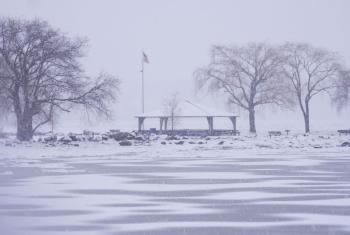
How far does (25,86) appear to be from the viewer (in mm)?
48625

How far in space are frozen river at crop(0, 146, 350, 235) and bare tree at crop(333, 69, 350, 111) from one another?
153ft

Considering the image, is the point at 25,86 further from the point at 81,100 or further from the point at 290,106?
the point at 290,106

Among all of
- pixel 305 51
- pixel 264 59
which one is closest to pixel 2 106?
pixel 264 59

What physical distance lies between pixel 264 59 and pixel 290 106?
240 inches

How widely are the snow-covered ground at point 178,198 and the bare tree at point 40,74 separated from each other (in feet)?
70.6

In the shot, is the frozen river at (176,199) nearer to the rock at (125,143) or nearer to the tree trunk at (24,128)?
the rock at (125,143)

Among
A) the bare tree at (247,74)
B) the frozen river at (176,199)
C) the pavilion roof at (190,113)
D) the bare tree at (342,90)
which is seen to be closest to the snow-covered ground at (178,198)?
the frozen river at (176,199)

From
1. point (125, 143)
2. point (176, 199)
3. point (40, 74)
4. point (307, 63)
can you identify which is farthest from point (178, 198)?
point (307, 63)

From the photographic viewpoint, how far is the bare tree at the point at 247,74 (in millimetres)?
70250

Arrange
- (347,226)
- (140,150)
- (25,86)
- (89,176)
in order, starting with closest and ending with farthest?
(347,226) < (89,176) < (140,150) < (25,86)

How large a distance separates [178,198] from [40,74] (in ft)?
117

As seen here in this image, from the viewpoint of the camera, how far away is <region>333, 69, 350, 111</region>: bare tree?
234 feet

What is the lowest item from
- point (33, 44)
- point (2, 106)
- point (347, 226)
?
point (347, 226)

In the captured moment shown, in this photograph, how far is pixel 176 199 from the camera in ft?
50.5
